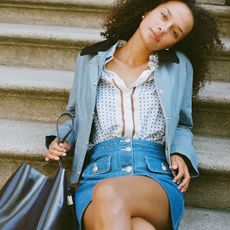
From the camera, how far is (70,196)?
1.64 m

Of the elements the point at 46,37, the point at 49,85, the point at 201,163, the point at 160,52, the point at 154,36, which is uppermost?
the point at 154,36

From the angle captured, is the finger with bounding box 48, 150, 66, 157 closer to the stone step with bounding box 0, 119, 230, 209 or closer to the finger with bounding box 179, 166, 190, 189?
the stone step with bounding box 0, 119, 230, 209

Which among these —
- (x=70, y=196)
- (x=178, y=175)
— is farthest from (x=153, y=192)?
(x=70, y=196)

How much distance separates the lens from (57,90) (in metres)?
2.41

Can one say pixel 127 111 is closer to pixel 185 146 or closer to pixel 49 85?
pixel 185 146

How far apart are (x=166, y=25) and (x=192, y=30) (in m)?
0.23

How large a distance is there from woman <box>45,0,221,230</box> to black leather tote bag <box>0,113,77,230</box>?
0.34 ft

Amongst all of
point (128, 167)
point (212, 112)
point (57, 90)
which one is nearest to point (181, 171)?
point (128, 167)

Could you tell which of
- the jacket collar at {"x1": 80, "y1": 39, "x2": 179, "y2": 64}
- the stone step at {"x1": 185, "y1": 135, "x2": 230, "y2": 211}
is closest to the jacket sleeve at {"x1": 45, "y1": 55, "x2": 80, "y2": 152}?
the jacket collar at {"x1": 80, "y1": 39, "x2": 179, "y2": 64}

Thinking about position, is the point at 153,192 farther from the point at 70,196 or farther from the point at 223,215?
the point at 223,215

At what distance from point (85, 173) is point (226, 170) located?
68cm

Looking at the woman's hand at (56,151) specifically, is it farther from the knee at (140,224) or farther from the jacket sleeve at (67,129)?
the knee at (140,224)

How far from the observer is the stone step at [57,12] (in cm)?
315

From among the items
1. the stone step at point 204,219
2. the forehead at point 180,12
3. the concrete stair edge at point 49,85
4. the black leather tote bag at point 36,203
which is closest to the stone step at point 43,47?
the concrete stair edge at point 49,85
